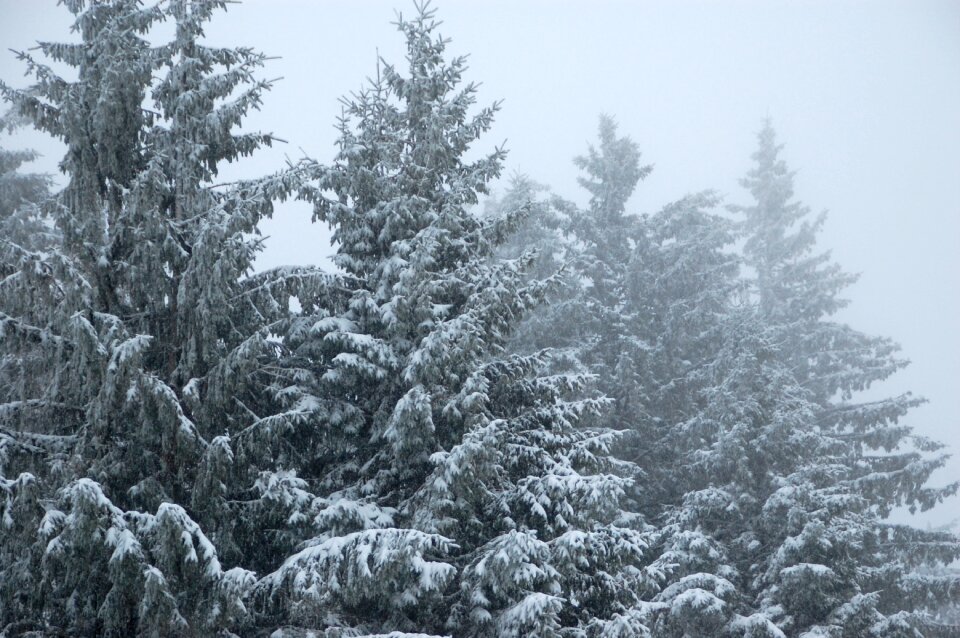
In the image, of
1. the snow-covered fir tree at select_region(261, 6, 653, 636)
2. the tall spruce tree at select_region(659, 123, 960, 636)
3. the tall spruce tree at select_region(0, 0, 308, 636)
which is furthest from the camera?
the tall spruce tree at select_region(659, 123, 960, 636)

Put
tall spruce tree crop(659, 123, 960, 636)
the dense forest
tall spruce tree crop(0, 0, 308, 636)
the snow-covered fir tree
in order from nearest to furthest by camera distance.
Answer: tall spruce tree crop(0, 0, 308, 636)
the dense forest
the snow-covered fir tree
tall spruce tree crop(659, 123, 960, 636)

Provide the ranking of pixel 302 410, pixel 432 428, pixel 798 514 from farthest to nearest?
pixel 798 514, pixel 302 410, pixel 432 428

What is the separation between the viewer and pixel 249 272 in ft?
36.0

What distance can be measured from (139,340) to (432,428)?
390cm

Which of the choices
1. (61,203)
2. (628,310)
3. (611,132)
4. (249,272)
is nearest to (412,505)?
(249,272)

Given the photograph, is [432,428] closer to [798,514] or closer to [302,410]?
[302,410]

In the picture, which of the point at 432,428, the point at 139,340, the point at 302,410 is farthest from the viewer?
the point at 302,410

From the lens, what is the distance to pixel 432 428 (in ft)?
32.0

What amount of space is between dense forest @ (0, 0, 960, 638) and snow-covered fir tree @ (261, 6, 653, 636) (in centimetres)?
5

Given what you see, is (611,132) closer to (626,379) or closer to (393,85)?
(626,379)

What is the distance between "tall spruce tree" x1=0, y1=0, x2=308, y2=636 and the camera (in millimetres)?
7805

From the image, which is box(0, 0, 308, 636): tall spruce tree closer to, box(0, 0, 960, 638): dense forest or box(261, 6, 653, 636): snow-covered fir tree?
box(0, 0, 960, 638): dense forest

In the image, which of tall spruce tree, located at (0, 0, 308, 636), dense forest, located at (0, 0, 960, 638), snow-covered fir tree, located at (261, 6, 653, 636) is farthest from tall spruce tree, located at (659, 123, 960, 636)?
tall spruce tree, located at (0, 0, 308, 636)

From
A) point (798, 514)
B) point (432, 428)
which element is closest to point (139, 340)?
point (432, 428)
